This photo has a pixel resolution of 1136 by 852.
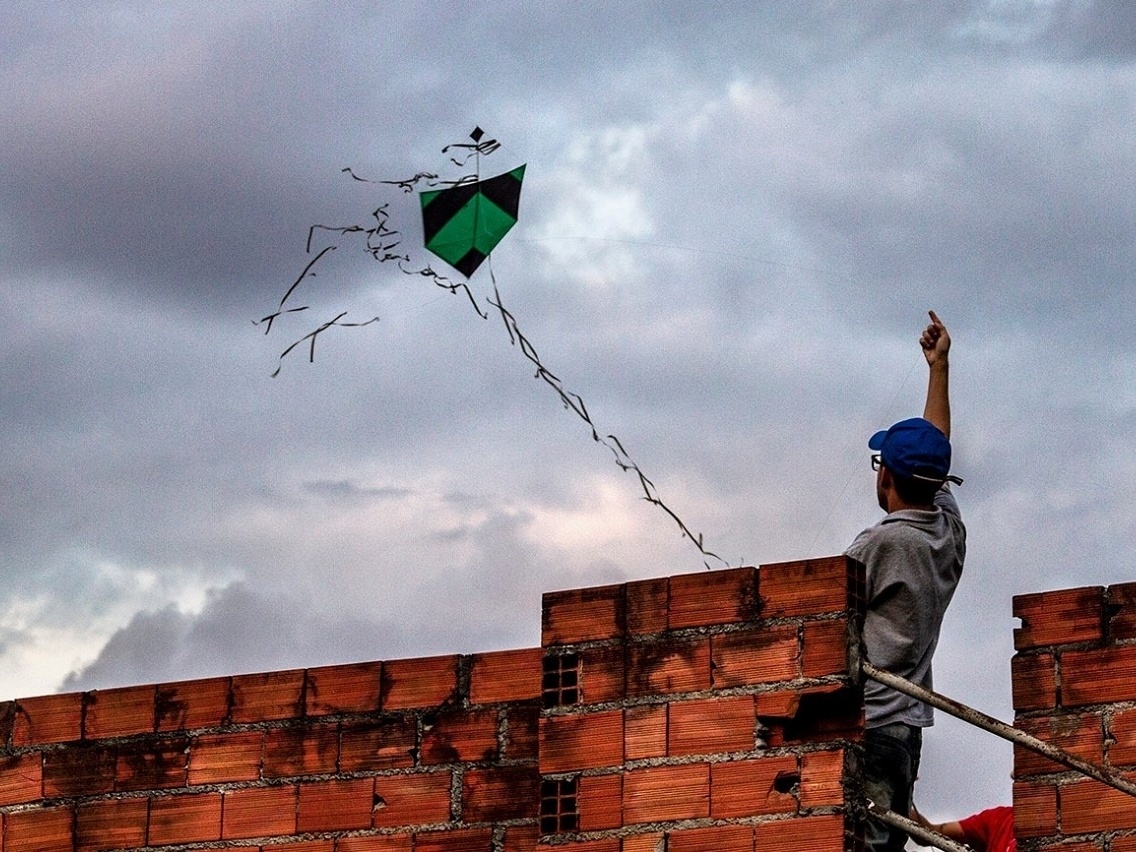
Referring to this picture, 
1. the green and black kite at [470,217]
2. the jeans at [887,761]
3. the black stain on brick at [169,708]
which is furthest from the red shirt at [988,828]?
the black stain on brick at [169,708]

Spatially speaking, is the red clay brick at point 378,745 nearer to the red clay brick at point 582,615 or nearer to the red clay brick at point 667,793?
the red clay brick at point 582,615

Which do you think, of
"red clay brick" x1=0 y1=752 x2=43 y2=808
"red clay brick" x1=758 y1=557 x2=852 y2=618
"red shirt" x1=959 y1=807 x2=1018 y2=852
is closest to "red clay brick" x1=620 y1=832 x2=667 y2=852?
"red clay brick" x1=758 y1=557 x2=852 y2=618

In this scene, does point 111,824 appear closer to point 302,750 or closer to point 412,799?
point 302,750

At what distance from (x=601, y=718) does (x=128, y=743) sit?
1600 millimetres

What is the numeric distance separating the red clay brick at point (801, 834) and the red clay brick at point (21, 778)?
7.74 ft

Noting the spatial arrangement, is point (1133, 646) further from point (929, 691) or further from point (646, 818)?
point (646, 818)

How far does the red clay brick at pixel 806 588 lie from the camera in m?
4.85

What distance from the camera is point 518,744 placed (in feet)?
17.8

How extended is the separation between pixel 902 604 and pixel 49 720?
8.50ft

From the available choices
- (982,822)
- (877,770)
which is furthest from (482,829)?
(982,822)

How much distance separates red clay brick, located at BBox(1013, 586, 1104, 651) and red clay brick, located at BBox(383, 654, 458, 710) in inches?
61.4

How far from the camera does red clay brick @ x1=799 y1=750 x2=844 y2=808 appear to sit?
4695 millimetres

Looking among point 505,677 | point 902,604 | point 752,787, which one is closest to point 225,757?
point 505,677

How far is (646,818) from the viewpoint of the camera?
4.90 meters
